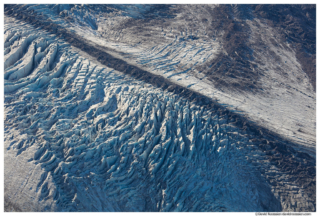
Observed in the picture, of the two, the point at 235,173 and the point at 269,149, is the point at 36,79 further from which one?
the point at 269,149

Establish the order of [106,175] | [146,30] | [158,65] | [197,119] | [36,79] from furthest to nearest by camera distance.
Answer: [146,30] → [158,65] → [36,79] → [197,119] → [106,175]

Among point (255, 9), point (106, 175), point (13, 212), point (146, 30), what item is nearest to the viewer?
point (13, 212)

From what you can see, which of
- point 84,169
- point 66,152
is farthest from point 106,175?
point 66,152

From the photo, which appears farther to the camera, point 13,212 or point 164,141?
point 164,141

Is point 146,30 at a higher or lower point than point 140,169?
higher

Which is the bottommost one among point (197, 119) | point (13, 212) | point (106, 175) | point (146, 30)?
point (13, 212)

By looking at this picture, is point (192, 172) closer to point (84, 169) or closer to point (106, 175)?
point (106, 175)
